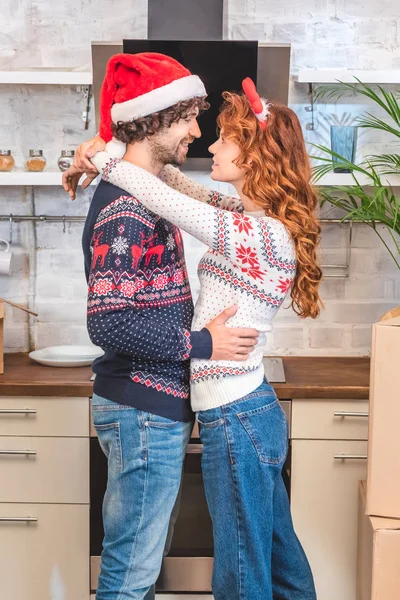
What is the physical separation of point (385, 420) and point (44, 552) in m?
1.27

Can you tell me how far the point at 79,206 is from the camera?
3.08 metres

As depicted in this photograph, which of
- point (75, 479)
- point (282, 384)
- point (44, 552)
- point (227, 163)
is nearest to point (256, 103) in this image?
point (227, 163)

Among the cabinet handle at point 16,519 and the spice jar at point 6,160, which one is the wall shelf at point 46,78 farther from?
the cabinet handle at point 16,519

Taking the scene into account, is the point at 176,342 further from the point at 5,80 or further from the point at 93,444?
the point at 5,80

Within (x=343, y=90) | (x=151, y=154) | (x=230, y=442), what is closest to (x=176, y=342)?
(x=230, y=442)

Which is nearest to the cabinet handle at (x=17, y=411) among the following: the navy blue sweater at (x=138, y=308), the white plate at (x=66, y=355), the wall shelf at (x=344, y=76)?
the white plate at (x=66, y=355)

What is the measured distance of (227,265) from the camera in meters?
1.78

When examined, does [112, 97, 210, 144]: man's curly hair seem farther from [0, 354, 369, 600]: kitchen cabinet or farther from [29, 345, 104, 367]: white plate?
[29, 345, 104, 367]: white plate

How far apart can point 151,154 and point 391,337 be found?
693mm

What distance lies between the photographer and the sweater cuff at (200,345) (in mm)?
1739

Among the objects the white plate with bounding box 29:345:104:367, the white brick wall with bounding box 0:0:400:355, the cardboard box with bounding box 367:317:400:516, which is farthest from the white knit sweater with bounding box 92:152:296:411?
the white brick wall with bounding box 0:0:400:355

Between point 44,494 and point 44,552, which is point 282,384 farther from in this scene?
point 44,552

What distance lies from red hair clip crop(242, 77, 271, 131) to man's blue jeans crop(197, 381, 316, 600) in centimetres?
60

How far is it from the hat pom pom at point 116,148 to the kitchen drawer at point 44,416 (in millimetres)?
984
